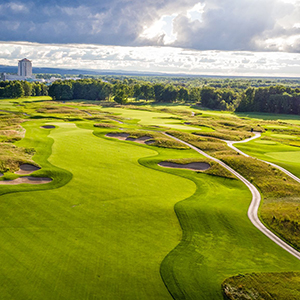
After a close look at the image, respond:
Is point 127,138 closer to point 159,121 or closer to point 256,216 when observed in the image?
point 159,121

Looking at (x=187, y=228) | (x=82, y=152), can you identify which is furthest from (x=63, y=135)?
(x=187, y=228)

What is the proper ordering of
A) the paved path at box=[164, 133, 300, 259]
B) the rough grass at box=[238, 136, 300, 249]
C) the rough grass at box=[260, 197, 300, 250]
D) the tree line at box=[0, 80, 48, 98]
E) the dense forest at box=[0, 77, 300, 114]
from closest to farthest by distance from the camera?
the paved path at box=[164, 133, 300, 259] < the rough grass at box=[260, 197, 300, 250] < the rough grass at box=[238, 136, 300, 249] < the dense forest at box=[0, 77, 300, 114] < the tree line at box=[0, 80, 48, 98]

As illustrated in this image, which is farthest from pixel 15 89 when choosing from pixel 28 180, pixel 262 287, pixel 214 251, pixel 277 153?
pixel 262 287

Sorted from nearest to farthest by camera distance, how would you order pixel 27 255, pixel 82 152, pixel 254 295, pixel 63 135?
pixel 254 295, pixel 27 255, pixel 82 152, pixel 63 135

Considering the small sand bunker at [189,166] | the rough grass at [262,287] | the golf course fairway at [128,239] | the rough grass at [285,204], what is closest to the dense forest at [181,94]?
the rough grass at [285,204]

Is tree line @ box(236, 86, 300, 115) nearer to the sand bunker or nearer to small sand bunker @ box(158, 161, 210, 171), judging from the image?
the sand bunker

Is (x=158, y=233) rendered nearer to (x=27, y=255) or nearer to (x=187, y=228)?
(x=187, y=228)

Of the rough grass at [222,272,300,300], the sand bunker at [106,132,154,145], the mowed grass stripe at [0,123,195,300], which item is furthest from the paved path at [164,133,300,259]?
the sand bunker at [106,132,154,145]
